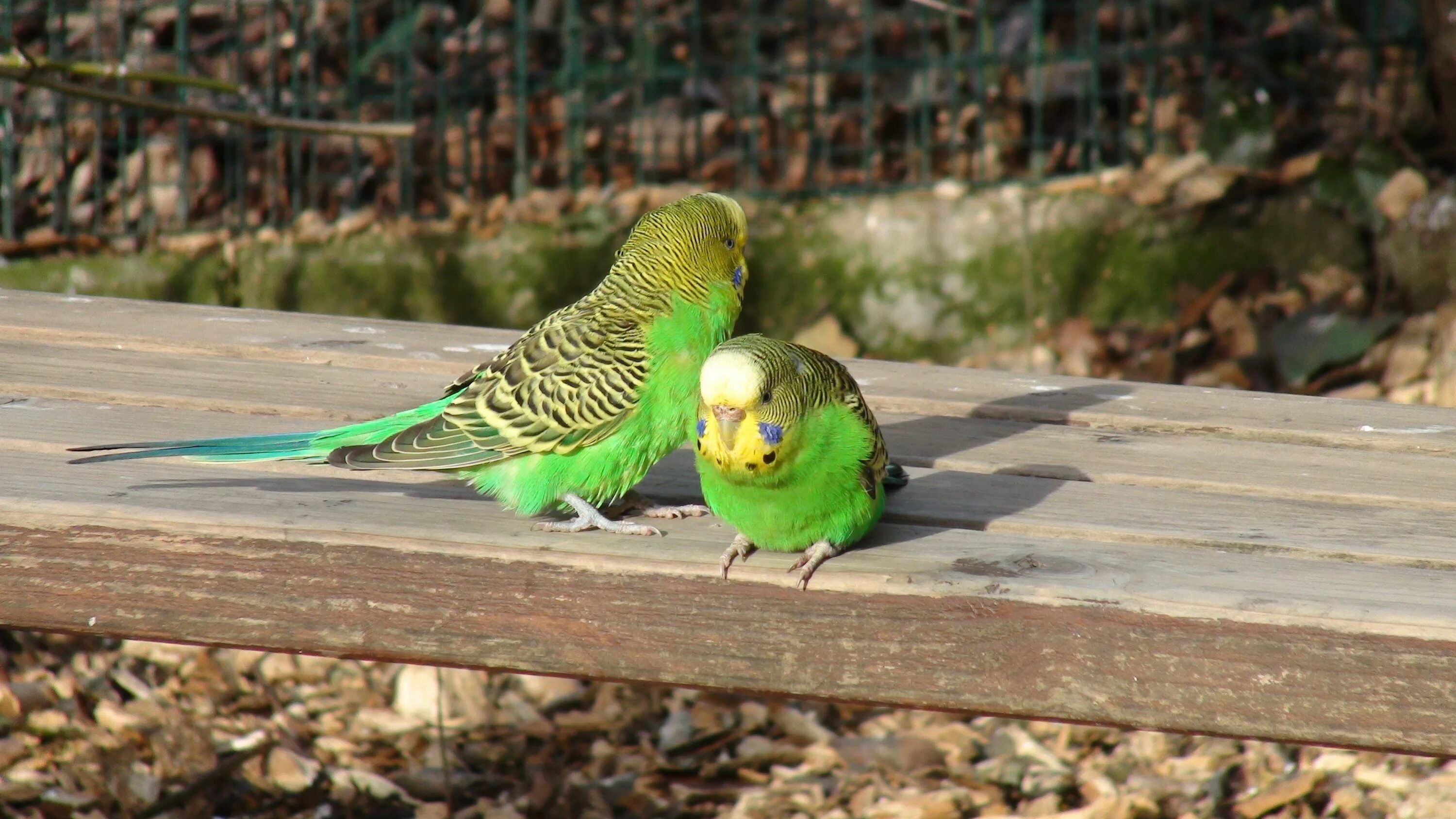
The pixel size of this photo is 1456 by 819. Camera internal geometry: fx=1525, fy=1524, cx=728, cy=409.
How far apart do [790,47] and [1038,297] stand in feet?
6.41

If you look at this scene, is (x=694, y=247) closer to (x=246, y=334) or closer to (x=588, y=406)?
(x=588, y=406)

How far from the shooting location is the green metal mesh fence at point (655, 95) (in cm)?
569

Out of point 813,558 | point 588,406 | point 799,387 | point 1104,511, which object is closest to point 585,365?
point 588,406

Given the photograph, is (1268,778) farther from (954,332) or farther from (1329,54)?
(1329,54)

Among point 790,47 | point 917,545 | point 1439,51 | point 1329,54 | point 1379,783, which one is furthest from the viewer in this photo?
point 790,47

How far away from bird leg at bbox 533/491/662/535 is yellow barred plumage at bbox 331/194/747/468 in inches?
3.7

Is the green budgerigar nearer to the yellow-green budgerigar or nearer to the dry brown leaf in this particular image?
the yellow-green budgerigar

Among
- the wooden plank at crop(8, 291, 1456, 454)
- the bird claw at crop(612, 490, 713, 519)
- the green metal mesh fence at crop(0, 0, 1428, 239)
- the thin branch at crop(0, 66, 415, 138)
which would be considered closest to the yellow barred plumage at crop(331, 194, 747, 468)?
the bird claw at crop(612, 490, 713, 519)

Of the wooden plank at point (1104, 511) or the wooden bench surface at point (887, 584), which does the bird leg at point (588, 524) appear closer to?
the wooden bench surface at point (887, 584)

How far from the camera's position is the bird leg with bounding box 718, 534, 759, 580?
2.03 m

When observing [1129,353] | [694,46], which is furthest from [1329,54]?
[694,46]

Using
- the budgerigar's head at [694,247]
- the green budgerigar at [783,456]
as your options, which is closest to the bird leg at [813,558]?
the green budgerigar at [783,456]

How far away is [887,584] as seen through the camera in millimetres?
1961

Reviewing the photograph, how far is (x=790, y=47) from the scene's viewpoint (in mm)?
6957
